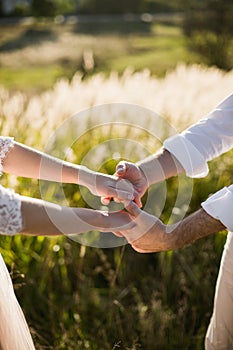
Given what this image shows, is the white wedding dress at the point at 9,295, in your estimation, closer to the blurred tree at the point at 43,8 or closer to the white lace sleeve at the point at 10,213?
the white lace sleeve at the point at 10,213

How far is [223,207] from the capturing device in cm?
236

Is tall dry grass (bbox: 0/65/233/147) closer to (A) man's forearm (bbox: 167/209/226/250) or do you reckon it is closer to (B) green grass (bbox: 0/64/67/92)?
(A) man's forearm (bbox: 167/209/226/250)

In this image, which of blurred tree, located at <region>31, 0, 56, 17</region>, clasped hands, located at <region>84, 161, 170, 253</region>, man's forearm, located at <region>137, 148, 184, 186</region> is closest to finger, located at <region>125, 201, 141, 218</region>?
clasped hands, located at <region>84, 161, 170, 253</region>

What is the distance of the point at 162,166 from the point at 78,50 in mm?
18238

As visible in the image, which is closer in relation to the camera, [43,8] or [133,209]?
[133,209]

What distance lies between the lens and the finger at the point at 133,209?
110 inches

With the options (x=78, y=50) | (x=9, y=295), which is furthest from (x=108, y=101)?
(x=78, y=50)

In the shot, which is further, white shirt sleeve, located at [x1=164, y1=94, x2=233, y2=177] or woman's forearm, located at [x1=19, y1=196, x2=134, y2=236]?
white shirt sleeve, located at [x1=164, y1=94, x2=233, y2=177]

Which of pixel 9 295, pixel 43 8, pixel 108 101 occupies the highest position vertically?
pixel 9 295

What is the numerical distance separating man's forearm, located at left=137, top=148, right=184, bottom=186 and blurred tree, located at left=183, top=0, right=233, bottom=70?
13192mm

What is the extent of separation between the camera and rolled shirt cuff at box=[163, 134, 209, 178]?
9.14ft

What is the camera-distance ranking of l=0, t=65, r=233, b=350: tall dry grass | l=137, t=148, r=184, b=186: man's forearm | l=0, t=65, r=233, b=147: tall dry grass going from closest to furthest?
l=137, t=148, r=184, b=186: man's forearm
l=0, t=65, r=233, b=350: tall dry grass
l=0, t=65, r=233, b=147: tall dry grass

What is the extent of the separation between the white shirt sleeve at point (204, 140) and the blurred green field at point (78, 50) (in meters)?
13.5

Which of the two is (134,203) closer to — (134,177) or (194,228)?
(134,177)
